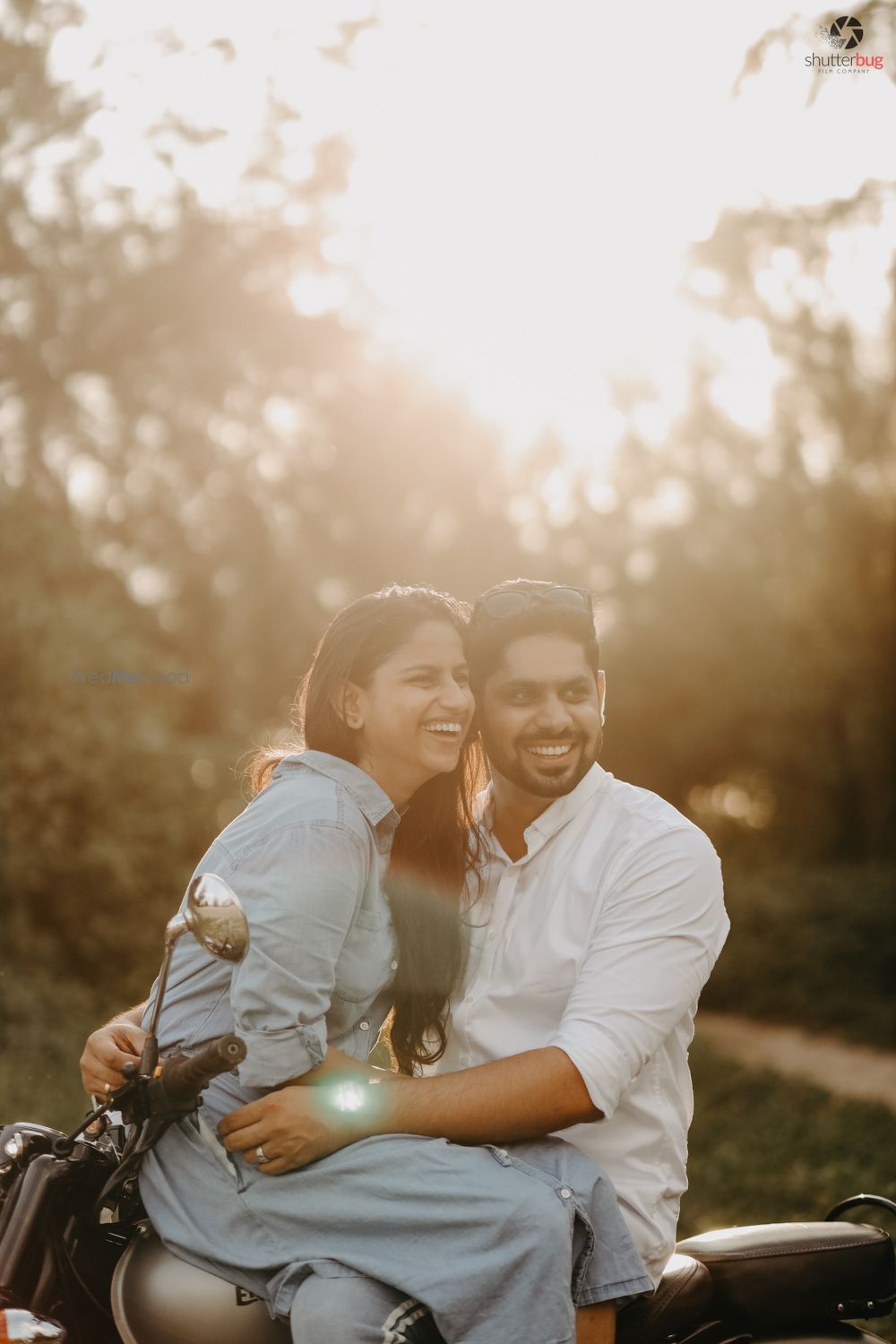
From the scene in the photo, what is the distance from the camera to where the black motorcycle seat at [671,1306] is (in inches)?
107

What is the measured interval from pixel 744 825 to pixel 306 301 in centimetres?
1070

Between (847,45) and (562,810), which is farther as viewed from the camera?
(847,45)

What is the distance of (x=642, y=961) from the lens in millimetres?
2857

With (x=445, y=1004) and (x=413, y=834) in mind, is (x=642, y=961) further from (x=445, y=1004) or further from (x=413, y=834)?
(x=413, y=834)

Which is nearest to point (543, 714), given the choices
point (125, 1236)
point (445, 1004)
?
point (445, 1004)

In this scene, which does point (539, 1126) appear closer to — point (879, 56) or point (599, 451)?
point (879, 56)

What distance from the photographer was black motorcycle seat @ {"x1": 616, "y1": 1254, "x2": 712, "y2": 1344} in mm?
2709

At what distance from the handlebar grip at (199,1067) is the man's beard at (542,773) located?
45.1 inches

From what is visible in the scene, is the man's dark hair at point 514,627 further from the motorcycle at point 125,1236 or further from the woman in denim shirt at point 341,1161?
the motorcycle at point 125,1236

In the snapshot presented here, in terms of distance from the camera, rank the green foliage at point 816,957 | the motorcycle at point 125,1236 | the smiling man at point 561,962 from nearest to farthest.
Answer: the motorcycle at point 125,1236 < the smiling man at point 561,962 < the green foliage at point 816,957

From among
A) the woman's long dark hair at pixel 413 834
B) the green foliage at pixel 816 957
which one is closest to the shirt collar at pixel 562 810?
the woman's long dark hair at pixel 413 834

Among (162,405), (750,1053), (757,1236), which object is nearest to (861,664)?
(750,1053)

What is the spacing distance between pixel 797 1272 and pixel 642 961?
2.44 feet

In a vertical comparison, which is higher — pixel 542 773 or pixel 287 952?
pixel 542 773
